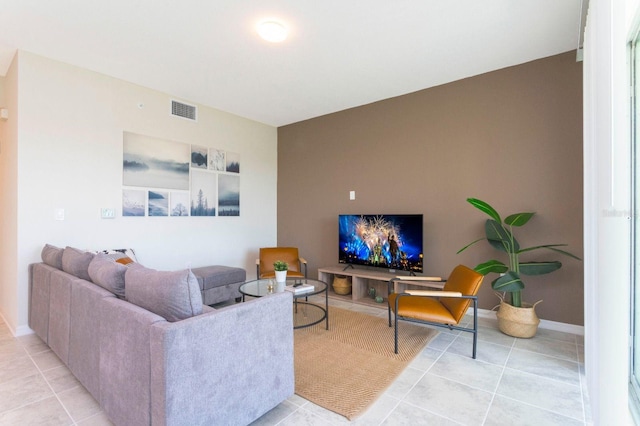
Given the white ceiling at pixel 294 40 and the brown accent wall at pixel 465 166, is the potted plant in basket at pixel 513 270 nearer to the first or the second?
the brown accent wall at pixel 465 166

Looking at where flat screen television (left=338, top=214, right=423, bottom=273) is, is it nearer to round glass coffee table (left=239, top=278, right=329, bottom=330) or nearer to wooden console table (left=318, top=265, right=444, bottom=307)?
wooden console table (left=318, top=265, right=444, bottom=307)

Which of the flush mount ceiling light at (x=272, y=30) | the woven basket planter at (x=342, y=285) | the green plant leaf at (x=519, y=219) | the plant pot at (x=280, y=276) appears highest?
the flush mount ceiling light at (x=272, y=30)

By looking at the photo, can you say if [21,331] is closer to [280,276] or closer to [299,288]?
[280,276]

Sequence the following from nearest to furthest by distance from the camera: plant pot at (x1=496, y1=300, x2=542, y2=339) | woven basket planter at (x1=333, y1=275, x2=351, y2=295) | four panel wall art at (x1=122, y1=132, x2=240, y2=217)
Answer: plant pot at (x1=496, y1=300, x2=542, y2=339) < four panel wall art at (x1=122, y1=132, x2=240, y2=217) < woven basket planter at (x1=333, y1=275, x2=351, y2=295)

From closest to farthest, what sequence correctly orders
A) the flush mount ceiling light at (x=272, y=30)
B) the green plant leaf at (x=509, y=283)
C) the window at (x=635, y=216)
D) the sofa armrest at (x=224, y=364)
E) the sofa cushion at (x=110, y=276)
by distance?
the sofa armrest at (x=224, y=364), the window at (x=635, y=216), the sofa cushion at (x=110, y=276), the flush mount ceiling light at (x=272, y=30), the green plant leaf at (x=509, y=283)

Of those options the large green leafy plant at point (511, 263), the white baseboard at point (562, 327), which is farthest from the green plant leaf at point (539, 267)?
the white baseboard at point (562, 327)

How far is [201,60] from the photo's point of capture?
129 inches

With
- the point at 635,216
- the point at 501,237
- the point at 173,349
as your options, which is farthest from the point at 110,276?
the point at 501,237

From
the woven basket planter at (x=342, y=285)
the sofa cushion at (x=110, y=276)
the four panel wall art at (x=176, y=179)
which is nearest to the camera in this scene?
the sofa cushion at (x=110, y=276)

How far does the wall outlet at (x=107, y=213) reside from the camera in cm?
359

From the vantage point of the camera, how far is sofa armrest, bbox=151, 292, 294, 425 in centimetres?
138

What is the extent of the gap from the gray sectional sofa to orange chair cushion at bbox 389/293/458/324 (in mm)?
1311

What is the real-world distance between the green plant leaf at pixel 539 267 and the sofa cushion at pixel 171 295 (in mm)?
2993

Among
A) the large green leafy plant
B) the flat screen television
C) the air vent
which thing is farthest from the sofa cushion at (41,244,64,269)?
the large green leafy plant
